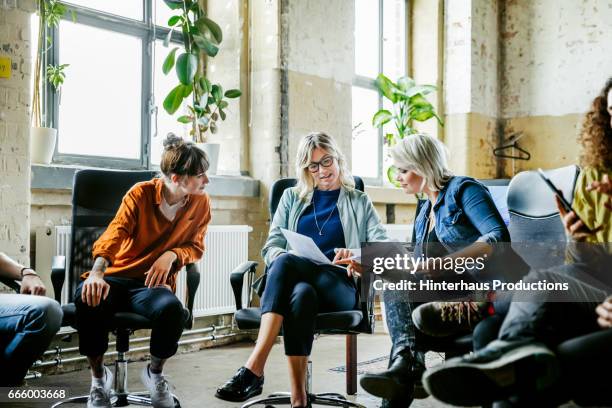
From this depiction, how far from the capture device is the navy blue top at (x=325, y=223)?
122 inches

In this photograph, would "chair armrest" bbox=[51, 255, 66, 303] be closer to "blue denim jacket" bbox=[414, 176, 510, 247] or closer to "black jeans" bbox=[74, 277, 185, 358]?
"black jeans" bbox=[74, 277, 185, 358]

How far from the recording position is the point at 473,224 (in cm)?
251

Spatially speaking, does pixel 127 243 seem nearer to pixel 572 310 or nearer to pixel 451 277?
pixel 451 277

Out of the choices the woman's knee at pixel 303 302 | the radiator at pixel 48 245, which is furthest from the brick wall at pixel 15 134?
the woman's knee at pixel 303 302

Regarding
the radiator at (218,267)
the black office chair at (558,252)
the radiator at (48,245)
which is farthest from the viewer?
the radiator at (218,267)

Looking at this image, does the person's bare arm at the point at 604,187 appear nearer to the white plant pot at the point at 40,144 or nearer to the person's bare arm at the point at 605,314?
the person's bare arm at the point at 605,314

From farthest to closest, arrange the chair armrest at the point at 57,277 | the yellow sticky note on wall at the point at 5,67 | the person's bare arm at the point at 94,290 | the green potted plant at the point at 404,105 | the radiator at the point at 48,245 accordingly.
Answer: the green potted plant at the point at 404,105, the radiator at the point at 48,245, the yellow sticky note on wall at the point at 5,67, the chair armrest at the point at 57,277, the person's bare arm at the point at 94,290

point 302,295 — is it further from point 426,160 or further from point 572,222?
point 572,222

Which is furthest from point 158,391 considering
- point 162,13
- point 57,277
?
Result: point 162,13

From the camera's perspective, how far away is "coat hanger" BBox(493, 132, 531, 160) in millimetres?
6551

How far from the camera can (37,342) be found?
8.23 ft

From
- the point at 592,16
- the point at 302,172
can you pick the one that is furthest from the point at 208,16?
the point at 592,16

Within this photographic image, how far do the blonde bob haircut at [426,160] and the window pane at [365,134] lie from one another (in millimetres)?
3153

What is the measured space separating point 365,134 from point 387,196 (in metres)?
0.68
